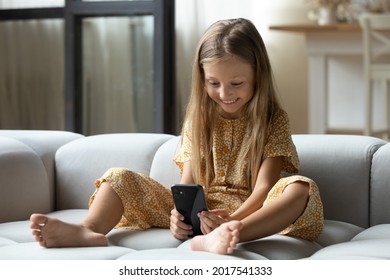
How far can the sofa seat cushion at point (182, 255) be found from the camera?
5.30ft

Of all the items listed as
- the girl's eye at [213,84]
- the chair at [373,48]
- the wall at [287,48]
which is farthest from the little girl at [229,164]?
the wall at [287,48]

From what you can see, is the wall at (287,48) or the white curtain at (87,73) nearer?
the white curtain at (87,73)

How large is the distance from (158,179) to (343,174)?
1.72 ft

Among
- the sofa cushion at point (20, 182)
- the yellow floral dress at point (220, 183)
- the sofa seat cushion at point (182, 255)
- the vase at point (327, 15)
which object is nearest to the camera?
the sofa seat cushion at point (182, 255)

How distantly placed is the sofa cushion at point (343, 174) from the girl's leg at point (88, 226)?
1.80 ft

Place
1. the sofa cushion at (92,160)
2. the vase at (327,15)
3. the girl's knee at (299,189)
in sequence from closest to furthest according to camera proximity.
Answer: the girl's knee at (299,189) → the sofa cushion at (92,160) → the vase at (327,15)

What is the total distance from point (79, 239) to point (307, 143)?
2.47 feet

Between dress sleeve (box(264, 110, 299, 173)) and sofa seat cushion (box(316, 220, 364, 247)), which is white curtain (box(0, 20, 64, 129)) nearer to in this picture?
dress sleeve (box(264, 110, 299, 173))

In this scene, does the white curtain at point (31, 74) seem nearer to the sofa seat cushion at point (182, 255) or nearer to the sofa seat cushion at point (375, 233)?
the sofa seat cushion at point (375, 233)

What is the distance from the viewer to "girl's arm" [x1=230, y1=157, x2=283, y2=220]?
6.38ft

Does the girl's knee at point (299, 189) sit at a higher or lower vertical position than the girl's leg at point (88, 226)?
higher

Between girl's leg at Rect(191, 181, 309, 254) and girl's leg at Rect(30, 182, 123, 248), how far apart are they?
0.83 feet

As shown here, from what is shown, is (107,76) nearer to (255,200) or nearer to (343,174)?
(343,174)

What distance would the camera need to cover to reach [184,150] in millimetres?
2168
